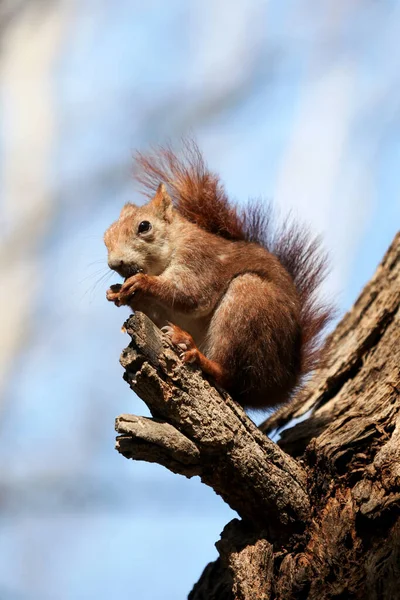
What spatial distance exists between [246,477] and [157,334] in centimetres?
56

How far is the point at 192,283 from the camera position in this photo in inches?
125

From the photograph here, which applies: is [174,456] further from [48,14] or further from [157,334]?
[48,14]

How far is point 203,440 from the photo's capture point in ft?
8.43

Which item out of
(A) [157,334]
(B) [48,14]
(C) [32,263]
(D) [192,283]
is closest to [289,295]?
(D) [192,283]

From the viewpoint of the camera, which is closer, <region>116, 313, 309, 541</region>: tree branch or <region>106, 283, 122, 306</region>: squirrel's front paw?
<region>116, 313, 309, 541</region>: tree branch

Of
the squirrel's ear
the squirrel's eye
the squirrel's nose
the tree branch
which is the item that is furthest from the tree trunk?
the squirrel's ear

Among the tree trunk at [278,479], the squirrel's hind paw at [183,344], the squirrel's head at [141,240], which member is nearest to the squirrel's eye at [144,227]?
the squirrel's head at [141,240]

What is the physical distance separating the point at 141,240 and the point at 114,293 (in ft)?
1.39

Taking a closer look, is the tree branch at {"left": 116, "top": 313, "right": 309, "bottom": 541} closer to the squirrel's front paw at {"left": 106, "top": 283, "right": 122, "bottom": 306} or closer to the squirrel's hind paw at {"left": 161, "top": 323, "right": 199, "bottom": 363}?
the squirrel's hind paw at {"left": 161, "top": 323, "right": 199, "bottom": 363}

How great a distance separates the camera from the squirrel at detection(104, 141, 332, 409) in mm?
3008

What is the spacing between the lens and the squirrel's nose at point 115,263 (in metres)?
3.17

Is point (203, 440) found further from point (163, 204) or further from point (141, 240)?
point (163, 204)

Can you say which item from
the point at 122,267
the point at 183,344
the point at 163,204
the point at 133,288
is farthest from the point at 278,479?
the point at 163,204

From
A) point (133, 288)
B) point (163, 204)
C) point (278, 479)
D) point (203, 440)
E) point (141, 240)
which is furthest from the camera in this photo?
point (163, 204)
